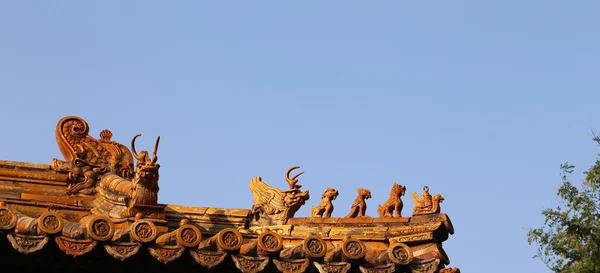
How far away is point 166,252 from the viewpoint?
39.1 feet

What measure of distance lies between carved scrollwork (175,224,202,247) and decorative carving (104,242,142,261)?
1.19 feet

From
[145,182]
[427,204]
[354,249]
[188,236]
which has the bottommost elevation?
[188,236]

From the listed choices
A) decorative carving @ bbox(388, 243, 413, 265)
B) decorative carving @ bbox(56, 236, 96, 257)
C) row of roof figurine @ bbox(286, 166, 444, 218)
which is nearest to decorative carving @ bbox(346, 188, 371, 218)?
row of roof figurine @ bbox(286, 166, 444, 218)

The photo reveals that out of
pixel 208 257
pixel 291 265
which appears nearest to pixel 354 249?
pixel 291 265

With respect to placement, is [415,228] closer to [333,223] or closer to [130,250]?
[333,223]

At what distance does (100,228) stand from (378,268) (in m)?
2.53

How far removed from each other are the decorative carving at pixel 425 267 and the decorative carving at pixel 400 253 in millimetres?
79

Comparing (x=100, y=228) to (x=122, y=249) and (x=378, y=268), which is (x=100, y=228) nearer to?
(x=122, y=249)

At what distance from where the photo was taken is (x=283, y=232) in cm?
1421

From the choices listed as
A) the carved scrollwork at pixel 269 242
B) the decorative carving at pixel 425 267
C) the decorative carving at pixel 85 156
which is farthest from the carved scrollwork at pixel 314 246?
the decorative carving at pixel 85 156

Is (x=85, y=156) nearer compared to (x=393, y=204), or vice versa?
(x=393, y=204)

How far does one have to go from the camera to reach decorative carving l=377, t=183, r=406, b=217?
13992 millimetres

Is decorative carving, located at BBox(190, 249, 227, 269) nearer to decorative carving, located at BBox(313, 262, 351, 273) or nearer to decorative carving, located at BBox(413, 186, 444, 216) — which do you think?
decorative carving, located at BBox(313, 262, 351, 273)

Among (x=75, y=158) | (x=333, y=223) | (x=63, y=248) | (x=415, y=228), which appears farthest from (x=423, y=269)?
(x=75, y=158)
